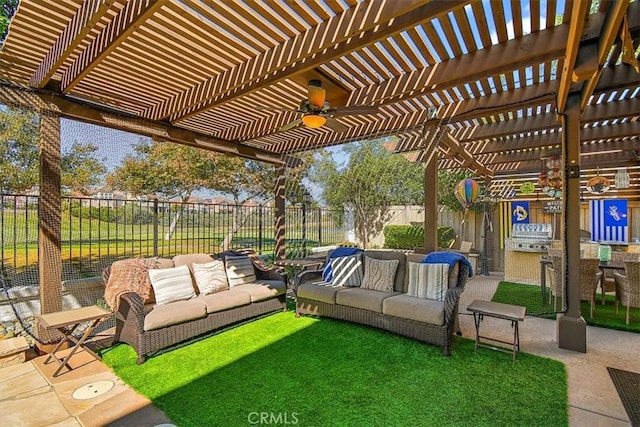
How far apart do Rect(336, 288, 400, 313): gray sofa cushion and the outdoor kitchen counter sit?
459 centimetres

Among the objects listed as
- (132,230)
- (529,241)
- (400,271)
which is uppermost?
(132,230)

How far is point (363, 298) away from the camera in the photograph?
416 cm

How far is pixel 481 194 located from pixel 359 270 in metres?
6.21

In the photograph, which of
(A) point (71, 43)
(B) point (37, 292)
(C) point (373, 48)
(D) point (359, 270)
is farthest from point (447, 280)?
(B) point (37, 292)

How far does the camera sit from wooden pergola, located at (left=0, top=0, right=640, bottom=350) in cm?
249

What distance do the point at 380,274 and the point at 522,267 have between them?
4638 mm

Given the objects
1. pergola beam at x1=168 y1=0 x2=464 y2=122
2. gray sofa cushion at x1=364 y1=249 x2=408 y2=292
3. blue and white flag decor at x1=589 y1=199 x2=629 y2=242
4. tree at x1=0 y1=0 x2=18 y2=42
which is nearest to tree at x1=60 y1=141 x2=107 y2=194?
tree at x1=0 y1=0 x2=18 y2=42

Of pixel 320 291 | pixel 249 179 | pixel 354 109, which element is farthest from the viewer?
pixel 249 179

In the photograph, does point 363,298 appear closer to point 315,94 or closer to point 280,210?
point 315,94

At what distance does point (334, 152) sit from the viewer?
38.0ft

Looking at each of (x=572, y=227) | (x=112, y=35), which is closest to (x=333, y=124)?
(x=112, y=35)

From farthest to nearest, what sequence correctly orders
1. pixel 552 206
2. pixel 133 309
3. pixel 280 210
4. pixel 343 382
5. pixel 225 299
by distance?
pixel 552 206
pixel 280 210
pixel 225 299
pixel 133 309
pixel 343 382

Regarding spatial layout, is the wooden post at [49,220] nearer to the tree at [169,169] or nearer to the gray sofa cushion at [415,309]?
the tree at [169,169]

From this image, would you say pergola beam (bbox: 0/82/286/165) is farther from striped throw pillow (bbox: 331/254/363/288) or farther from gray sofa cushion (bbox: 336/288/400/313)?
gray sofa cushion (bbox: 336/288/400/313)
